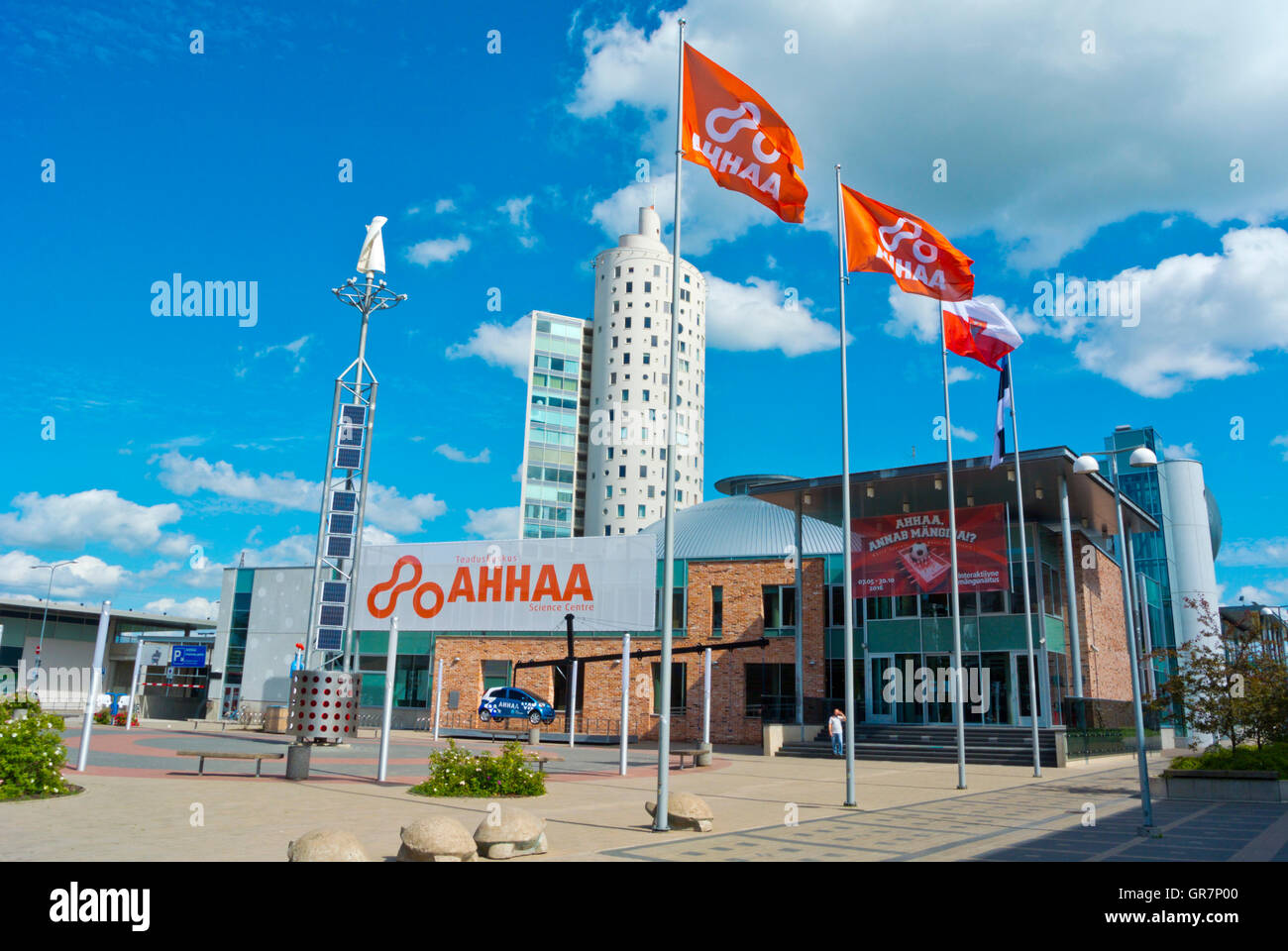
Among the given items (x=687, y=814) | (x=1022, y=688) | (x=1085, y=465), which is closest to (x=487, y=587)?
(x=1022, y=688)

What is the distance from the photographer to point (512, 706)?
44.0 metres

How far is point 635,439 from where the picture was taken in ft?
363

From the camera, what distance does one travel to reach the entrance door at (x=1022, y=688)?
113 ft

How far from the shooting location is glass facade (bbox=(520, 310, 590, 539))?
110 m

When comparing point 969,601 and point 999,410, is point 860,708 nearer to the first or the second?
point 969,601

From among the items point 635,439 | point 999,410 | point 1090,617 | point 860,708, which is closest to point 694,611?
point 860,708

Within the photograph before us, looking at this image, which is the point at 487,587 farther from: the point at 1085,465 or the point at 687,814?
the point at 687,814

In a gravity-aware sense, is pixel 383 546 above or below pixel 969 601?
above

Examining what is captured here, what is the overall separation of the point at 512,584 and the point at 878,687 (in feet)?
61.8

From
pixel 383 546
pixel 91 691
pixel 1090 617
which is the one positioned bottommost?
pixel 91 691
